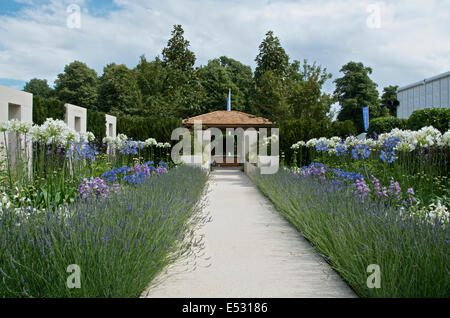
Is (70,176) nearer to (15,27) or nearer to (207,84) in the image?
(15,27)

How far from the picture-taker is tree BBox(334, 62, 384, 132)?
2838 centimetres

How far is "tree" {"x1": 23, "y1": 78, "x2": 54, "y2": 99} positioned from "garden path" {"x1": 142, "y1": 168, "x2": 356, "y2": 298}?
38920mm

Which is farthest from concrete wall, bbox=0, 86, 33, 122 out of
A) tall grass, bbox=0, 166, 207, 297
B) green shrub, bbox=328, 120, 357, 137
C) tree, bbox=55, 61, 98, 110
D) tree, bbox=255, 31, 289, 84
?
tree, bbox=55, 61, 98, 110

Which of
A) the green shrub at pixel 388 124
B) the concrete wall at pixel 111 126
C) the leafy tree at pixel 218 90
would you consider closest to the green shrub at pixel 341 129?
the green shrub at pixel 388 124

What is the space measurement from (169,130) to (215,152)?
22.7 feet

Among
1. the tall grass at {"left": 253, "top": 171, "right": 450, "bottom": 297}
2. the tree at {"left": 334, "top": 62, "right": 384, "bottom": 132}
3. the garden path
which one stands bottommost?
the garden path

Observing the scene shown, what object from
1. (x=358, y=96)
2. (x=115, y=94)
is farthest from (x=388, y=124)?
(x=115, y=94)

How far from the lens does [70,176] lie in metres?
4.68

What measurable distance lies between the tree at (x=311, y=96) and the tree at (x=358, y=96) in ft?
55.8

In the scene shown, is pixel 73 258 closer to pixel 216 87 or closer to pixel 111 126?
pixel 111 126

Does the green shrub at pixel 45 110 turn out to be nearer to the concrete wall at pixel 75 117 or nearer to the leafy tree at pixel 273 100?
the concrete wall at pixel 75 117

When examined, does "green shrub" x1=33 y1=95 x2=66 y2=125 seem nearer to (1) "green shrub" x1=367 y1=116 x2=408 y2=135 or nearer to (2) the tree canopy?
(2) the tree canopy

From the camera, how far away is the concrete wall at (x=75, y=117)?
8.23m
